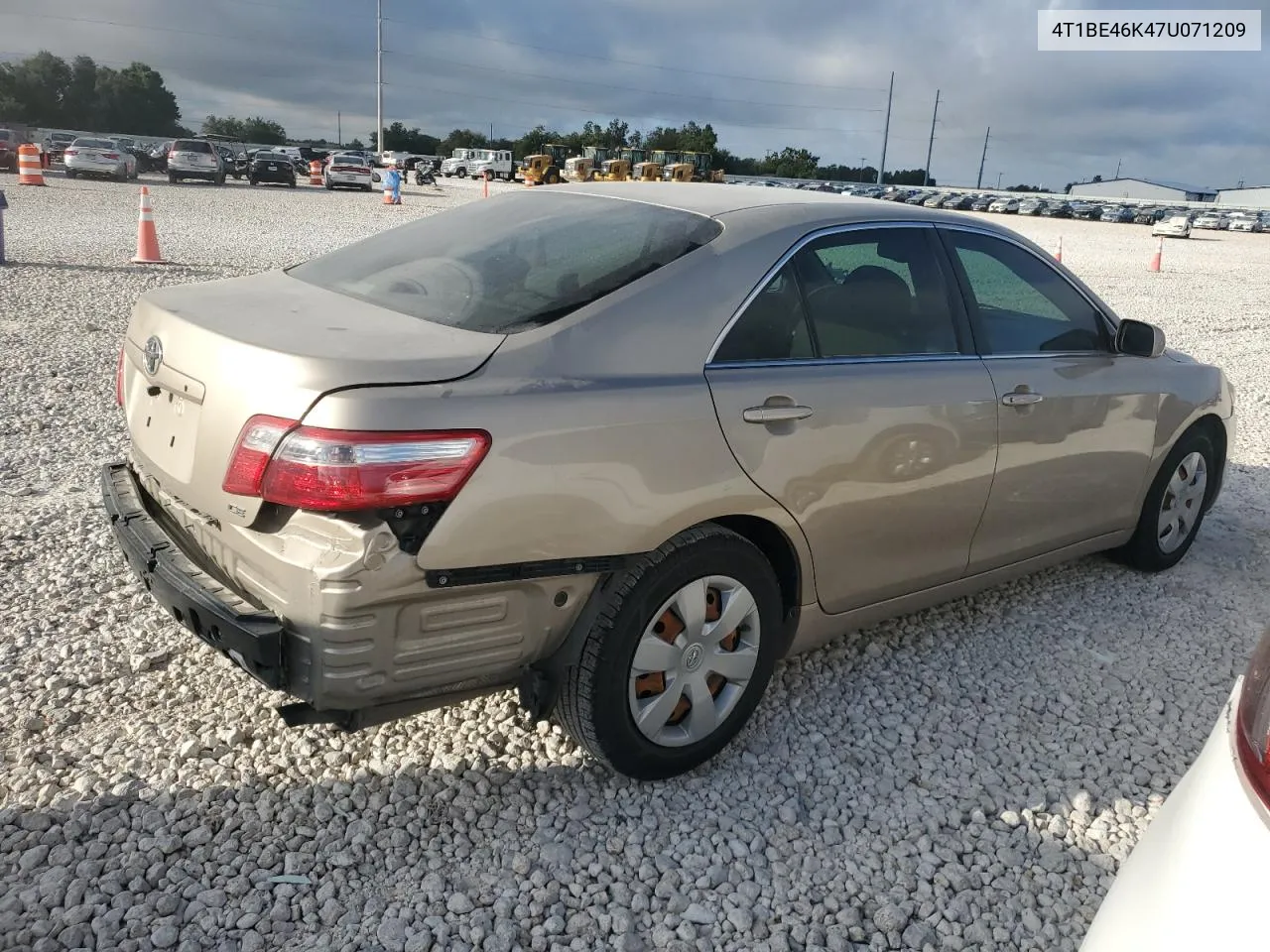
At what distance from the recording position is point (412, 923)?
233 cm

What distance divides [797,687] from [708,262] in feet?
5.16

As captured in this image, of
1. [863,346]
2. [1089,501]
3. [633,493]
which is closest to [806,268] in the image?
[863,346]

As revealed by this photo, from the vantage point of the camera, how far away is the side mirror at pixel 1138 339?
13.1 ft

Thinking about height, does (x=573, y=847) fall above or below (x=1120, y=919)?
below

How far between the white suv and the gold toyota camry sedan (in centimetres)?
3207

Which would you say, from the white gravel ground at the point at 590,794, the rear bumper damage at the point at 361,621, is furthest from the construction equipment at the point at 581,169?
the rear bumper damage at the point at 361,621

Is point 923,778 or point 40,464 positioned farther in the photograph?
point 40,464

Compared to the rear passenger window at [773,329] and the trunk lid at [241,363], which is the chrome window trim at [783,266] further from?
the trunk lid at [241,363]

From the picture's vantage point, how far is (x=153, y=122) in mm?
86625

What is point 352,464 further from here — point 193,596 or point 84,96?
point 84,96

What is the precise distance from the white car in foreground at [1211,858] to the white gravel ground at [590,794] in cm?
108

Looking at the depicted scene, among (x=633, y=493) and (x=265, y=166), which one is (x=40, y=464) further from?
(x=265, y=166)

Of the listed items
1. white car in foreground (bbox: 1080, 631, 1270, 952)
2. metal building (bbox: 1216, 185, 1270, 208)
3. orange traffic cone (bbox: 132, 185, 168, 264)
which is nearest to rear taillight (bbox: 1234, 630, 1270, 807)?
white car in foreground (bbox: 1080, 631, 1270, 952)

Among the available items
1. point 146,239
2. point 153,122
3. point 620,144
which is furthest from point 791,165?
point 146,239
